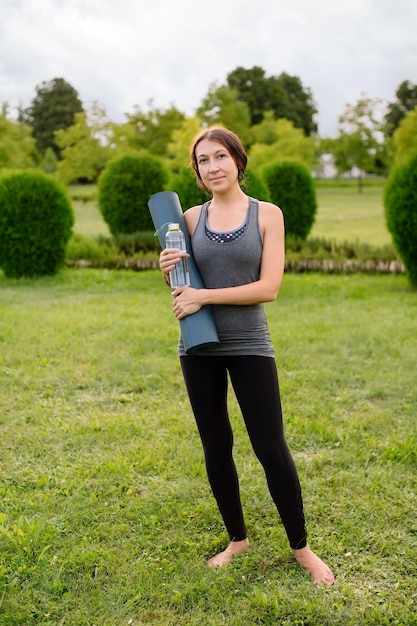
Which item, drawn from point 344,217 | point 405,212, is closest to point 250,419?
point 405,212

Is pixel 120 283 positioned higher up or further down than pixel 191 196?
further down

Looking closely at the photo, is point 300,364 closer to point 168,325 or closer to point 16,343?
point 168,325

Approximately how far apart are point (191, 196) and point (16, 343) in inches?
212

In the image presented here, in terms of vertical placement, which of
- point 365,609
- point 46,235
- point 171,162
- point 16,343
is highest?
point 171,162

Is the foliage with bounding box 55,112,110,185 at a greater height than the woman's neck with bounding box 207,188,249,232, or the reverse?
the foliage with bounding box 55,112,110,185

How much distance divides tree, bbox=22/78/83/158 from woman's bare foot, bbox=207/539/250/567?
199ft

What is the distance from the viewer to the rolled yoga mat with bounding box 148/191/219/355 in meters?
2.39

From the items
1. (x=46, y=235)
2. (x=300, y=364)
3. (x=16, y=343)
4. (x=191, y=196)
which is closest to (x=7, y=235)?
(x=46, y=235)

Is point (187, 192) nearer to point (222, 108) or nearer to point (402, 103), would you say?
point (222, 108)

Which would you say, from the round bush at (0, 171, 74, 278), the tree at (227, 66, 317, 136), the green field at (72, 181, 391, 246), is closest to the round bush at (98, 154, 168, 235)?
the green field at (72, 181, 391, 246)

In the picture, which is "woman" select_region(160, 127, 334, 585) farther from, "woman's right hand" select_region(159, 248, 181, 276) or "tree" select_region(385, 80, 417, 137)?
"tree" select_region(385, 80, 417, 137)

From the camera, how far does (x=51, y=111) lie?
61750mm

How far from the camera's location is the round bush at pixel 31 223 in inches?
399

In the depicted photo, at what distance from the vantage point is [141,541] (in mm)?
3064
